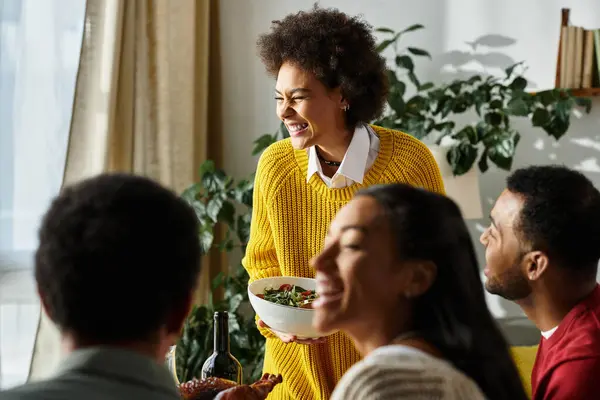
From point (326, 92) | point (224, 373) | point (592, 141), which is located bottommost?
point (224, 373)

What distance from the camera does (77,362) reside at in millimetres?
853

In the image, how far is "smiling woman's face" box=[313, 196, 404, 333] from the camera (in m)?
1.07

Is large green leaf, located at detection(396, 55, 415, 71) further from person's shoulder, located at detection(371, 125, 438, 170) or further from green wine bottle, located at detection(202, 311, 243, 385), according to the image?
green wine bottle, located at detection(202, 311, 243, 385)

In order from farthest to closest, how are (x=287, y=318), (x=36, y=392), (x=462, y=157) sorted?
(x=462, y=157) < (x=287, y=318) < (x=36, y=392)

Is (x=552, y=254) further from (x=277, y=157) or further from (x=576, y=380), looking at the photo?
(x=277, y=157)

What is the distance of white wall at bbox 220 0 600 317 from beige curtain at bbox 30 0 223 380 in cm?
10

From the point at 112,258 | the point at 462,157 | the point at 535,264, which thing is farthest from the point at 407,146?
the point at 462,157

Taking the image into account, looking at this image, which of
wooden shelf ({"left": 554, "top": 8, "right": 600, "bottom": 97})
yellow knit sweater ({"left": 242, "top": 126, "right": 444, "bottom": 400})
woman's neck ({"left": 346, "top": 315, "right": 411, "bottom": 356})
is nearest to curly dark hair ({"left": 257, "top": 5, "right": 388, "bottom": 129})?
yellow knit sweater ({"left": 242, "top": 126, "right": 444, "bottom": 400})

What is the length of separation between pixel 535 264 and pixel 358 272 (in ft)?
1.74

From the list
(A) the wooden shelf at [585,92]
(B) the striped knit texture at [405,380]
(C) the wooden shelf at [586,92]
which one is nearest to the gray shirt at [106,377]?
(B) the striped knit texture at [405,380]

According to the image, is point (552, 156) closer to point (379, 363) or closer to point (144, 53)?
point (144, 53)

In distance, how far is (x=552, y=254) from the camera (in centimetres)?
145

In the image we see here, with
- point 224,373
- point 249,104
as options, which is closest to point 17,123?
point 249,104

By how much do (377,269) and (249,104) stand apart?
9.17 ft
